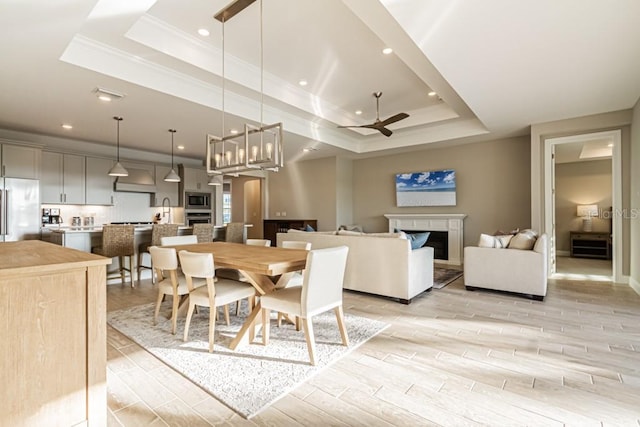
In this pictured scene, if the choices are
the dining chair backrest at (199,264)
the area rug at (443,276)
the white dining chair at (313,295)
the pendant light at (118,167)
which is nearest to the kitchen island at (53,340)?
the dining chair backrest at (199,264)

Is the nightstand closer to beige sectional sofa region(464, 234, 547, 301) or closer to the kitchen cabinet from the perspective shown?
beige sectional sofa region(464, 234, 547, 301)

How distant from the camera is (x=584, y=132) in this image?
16.5 feet

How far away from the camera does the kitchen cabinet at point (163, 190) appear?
7315 mm

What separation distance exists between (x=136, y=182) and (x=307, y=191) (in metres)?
3.95

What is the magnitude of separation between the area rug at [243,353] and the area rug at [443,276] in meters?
2.07

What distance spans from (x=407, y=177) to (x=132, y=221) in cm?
633

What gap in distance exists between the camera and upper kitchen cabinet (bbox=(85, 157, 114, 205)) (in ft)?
20.6

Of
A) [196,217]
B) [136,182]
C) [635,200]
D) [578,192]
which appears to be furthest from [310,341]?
[578,192]

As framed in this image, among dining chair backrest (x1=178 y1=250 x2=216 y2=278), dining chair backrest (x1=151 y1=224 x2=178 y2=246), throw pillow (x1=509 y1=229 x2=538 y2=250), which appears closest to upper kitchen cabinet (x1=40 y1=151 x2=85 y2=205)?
dining chair backrest (x1=151 y1=224 x2=178 y2=246)

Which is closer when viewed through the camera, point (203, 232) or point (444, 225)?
point (203, 232)

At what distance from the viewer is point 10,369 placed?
1298 millimetres

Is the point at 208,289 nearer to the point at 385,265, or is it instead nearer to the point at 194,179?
the point at 385,265

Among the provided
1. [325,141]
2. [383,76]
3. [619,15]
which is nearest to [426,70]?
[383,76]

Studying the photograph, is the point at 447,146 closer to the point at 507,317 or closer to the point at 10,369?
the point at 507,317
